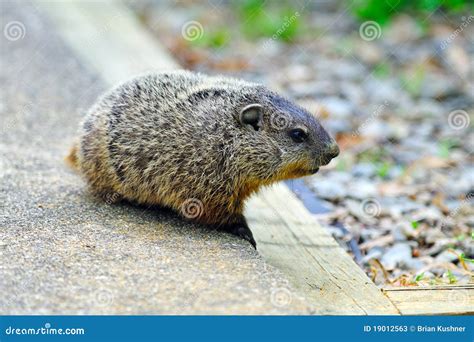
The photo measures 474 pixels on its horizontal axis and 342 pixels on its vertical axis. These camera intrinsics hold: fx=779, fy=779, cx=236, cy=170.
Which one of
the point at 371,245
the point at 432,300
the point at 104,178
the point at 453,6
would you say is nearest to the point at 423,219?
the point at 371,245

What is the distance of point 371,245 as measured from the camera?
21.0 ft

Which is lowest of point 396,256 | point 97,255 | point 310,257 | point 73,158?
point 97,255

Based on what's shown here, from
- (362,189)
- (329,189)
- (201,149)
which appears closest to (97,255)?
(201,149)

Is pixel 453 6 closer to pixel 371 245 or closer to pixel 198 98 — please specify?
pixel 371 245

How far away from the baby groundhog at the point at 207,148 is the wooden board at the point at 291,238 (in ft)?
1.18

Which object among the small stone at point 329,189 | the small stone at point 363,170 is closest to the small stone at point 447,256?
the small stone at point 329,189

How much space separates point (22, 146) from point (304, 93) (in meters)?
4.10

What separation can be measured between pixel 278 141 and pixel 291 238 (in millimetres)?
759

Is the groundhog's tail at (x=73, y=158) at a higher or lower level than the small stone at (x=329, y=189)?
lower

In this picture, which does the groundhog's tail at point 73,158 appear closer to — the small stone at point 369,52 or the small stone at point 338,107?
the small stone at point 338,107

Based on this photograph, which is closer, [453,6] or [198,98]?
[198,98]

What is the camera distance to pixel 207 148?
545 cm

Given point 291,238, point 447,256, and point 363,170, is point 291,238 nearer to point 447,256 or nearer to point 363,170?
point 447,256

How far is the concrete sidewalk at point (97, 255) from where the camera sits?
162 inches
